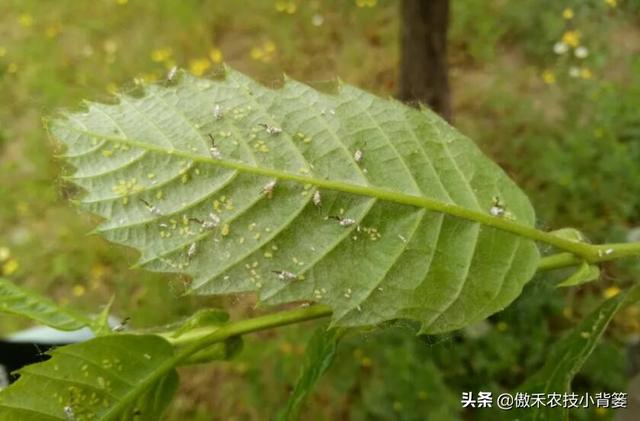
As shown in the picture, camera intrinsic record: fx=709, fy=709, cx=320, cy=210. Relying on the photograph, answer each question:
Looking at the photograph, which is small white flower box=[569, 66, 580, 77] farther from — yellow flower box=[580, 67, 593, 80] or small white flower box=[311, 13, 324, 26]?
small white flower box=[311, 13, 324, 26]

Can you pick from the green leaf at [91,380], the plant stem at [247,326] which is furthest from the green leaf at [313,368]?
the green leaf at [91,380]

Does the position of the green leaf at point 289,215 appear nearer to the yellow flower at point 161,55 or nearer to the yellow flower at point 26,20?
the yellow flower at point 161,55

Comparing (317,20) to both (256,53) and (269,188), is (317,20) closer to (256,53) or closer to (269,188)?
(256,53)

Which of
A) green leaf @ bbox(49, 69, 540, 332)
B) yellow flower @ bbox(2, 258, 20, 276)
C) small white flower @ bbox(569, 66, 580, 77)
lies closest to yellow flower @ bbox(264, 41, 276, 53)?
small white flower @ bbox(569, 66, 580, 77)

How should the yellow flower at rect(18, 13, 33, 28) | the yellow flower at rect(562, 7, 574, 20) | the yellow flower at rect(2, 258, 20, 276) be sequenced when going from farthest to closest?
the yellow flower at rect(18, 13, 33, 28) → the yellow flower at rect(2, 258, 20, 276) → the yellow flower at rect(562, 7, 574, 20)

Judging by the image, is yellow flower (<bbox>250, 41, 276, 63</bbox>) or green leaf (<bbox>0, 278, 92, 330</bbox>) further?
yellow flower (<bbox>250, 41, 276, 63</bbox>)

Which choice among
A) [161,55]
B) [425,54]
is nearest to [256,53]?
[161,55]

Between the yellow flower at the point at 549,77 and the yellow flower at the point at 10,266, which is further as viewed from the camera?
the yellow flower at the point at 10,266
